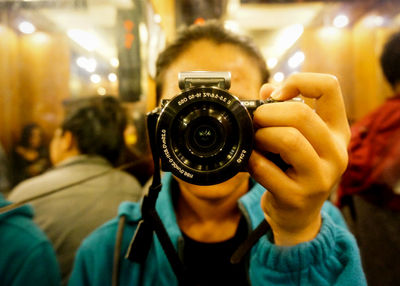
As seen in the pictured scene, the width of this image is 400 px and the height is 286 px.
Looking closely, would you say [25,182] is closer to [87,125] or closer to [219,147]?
[87,125]

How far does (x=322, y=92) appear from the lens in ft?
1.80

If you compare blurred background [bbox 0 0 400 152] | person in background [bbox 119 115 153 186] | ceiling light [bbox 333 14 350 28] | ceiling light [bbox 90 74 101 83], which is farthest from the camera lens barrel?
ceiling light [bbox 333 14 350 28]

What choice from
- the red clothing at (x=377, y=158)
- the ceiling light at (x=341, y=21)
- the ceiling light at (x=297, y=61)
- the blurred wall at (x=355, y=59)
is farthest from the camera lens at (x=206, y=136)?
the ceiling light at (x=341, y=21)

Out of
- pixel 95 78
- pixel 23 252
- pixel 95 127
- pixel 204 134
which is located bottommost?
pixel 23 252

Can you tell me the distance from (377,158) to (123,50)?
1572mm

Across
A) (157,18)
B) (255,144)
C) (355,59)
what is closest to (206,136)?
(255,144)

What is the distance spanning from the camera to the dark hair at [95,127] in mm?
1101

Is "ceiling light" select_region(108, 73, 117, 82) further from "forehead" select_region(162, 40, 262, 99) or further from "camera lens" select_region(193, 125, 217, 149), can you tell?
"camera lens" select_region(193, 125, 217, 149)

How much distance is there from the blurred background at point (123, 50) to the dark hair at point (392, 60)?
0.19 metres

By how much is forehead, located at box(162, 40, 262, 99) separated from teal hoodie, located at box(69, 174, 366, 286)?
326 mm

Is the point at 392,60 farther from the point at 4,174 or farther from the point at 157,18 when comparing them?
the point at 4,174

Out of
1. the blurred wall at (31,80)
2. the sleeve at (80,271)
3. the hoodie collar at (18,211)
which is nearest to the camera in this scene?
the hoodie collar at (18,211)

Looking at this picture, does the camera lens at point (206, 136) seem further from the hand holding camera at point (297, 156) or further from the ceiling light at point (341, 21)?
the ceiling light at point (341, 21)

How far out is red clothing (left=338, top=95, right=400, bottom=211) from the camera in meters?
1.04
